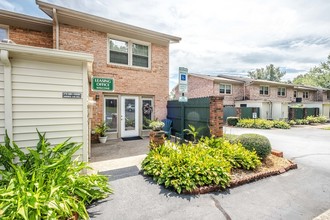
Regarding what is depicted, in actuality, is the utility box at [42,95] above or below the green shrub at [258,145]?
above

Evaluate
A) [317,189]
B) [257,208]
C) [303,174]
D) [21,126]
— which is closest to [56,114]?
[21,126]

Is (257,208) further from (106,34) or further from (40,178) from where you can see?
(106,34)

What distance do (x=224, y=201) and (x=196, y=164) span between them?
3.07ft

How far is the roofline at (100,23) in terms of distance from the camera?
6.62 metres

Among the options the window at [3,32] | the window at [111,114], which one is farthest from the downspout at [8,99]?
the window at [3,32]

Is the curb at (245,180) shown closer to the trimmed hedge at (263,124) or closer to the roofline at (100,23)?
the roofline at (100,23)

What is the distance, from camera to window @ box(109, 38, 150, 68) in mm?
8477

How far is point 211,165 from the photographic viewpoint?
3.93 meters

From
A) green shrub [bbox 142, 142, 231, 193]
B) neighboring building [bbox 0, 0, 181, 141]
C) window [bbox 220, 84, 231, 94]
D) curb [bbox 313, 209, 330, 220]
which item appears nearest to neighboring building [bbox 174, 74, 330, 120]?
window [bbox 220, 84, 231, 94]

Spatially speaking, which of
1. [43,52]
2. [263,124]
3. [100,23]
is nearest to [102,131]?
[43,52]

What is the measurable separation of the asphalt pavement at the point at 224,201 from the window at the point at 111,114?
4227 mm

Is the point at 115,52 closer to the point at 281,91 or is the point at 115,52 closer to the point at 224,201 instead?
the point at 224,201

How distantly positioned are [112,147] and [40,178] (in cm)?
425

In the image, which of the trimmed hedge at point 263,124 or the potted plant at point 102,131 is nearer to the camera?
the potted plant at point 102,131
